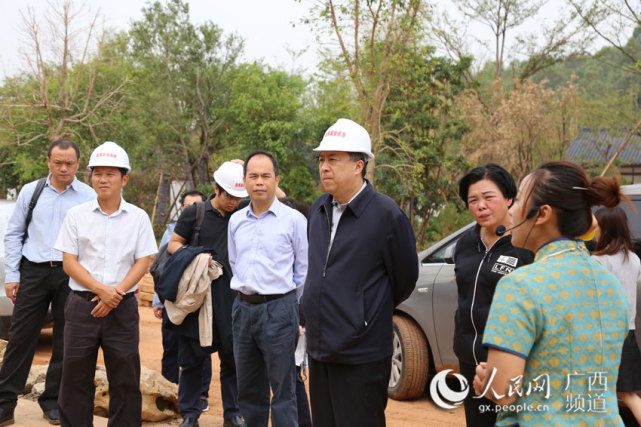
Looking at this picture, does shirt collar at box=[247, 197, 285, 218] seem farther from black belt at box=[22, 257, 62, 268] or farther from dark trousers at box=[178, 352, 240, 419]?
black belt at box=[22, 257, 62, 268]

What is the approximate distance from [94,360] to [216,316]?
3.68 ft

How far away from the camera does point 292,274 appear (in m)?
4.59

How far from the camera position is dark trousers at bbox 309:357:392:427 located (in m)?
3.33

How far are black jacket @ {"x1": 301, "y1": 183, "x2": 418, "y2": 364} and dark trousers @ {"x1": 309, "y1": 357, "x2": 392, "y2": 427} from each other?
0.22 feet

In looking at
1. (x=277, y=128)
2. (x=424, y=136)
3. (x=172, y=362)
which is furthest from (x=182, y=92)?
(x=172, y=362)

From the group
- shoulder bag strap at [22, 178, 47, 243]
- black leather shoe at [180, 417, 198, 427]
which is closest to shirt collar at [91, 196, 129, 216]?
shoulder bag strap at [22, 178, 47, 243]

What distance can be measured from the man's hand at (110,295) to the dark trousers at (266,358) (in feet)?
2.55

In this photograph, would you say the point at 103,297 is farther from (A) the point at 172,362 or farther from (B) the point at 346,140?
(A) the point at 172,362

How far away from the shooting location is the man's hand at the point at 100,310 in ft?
14.2

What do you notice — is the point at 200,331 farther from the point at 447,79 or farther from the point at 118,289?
the point at 447,79

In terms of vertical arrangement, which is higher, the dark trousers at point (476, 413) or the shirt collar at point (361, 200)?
the shirt collar at point (361, 200)

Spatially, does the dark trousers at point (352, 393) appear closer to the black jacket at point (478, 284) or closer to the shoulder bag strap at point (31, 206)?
the black jacket at point (478, 284)

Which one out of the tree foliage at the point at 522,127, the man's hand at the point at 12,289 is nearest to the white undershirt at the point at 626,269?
the man's hand at the point at 12,289

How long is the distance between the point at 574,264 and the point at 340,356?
153 centimetres
